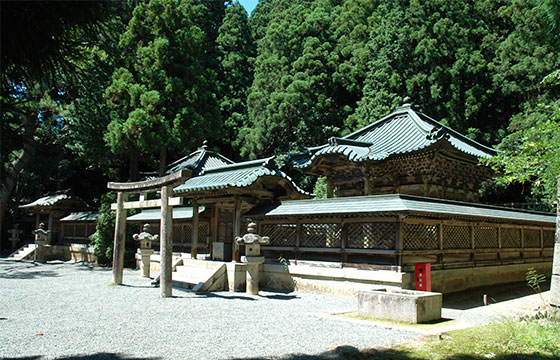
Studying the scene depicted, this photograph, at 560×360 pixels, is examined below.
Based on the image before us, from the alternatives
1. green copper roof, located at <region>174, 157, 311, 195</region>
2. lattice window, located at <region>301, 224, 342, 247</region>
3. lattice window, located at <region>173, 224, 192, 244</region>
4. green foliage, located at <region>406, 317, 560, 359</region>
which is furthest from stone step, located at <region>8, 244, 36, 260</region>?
green foliage, located at <region>406, 317, 560, 359</region>

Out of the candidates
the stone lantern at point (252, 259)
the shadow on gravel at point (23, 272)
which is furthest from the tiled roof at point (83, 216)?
the stone lantern at point (252, 259)

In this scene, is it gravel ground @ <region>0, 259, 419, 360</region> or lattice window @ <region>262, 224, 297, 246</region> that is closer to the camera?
gravel ground @ <region>0, 259, 419, 360</region>

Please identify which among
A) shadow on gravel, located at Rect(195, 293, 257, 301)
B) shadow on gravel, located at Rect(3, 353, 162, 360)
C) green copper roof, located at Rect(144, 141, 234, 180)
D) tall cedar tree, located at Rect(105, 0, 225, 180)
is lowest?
shadow on gravel, located at Rect(195, 293, 257, 301)

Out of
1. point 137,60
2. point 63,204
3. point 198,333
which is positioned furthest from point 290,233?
point 63,204

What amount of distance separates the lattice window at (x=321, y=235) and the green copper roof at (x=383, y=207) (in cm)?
70

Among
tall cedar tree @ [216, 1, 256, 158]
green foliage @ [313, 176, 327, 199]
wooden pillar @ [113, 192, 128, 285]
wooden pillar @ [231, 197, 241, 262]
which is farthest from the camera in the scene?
tall cedar tree @ [216, 1, 256, 158]

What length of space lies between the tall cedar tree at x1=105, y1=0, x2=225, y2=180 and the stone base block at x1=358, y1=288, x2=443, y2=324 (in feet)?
53.3

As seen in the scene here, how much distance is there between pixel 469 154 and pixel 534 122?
9540 millimetres

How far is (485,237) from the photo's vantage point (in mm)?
13727

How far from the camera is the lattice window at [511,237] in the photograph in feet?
47.6

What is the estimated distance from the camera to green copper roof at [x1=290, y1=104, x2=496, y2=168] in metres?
14.2

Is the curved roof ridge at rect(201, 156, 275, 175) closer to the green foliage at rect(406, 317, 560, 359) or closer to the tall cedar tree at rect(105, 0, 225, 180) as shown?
the tall cedar tree at rect(105, 0, 225, 180)

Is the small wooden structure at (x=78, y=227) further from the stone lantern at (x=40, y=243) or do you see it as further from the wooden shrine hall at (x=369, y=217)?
the wooden shrine hall at (x=369, y=217)

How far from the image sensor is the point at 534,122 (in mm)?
21516
